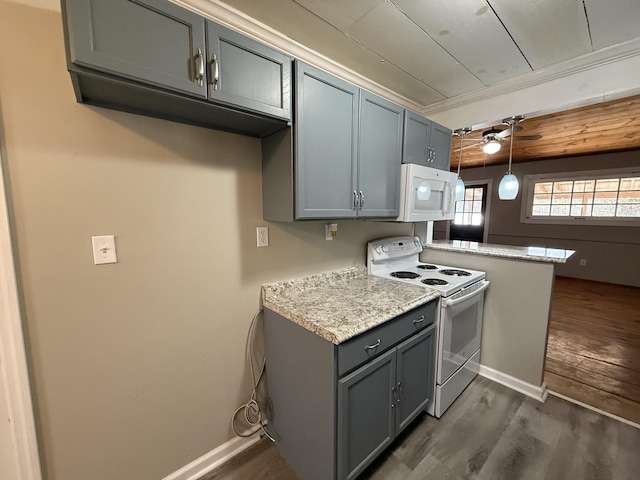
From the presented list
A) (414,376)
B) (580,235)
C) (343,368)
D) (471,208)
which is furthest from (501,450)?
(471,208)

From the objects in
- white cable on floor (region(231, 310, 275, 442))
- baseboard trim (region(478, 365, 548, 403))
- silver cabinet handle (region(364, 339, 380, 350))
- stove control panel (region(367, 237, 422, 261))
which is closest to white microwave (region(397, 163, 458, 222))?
stove control panel (region(367, 237, 422, 261))

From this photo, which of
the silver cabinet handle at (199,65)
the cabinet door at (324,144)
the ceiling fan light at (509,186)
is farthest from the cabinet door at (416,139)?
the silver cabinet handle at (199,65)

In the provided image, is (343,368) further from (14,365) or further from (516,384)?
(516,384)

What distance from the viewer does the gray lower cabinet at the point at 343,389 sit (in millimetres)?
1203

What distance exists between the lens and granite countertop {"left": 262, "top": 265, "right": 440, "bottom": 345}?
1232 millimetres

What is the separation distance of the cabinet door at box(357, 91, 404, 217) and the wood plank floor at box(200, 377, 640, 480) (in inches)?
57.9

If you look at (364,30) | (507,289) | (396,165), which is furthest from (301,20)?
(507,289)

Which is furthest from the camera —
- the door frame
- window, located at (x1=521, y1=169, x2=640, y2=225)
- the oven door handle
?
the door frame

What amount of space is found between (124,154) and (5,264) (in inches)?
22.5

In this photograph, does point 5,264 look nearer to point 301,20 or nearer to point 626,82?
point 301,20

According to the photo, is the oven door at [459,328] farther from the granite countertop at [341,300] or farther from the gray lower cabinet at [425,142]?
the gray lower cabinet at [425,142]

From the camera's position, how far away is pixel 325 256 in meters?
1.95

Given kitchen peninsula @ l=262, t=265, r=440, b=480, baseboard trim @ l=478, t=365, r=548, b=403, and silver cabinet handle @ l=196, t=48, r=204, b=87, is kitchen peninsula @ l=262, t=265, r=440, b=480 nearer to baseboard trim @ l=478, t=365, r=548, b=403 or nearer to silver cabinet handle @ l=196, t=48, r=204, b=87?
baseboard trim @ l=478, t=365, r=548, b=403

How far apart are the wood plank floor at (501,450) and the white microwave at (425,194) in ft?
4.76
